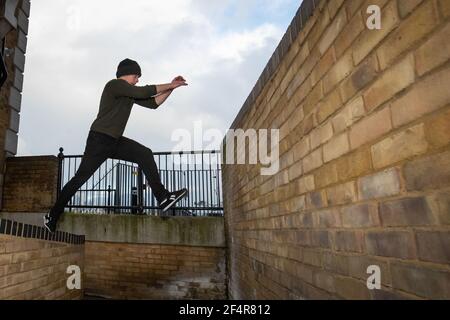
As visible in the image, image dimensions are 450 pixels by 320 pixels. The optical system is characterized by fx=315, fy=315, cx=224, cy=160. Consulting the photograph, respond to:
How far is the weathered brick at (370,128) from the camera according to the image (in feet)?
3.88

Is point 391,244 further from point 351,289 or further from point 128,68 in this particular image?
point 128,68

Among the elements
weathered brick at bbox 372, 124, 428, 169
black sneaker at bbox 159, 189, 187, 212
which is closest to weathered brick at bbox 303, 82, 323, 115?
weathered brick at bbox 372, 124, 428, 169

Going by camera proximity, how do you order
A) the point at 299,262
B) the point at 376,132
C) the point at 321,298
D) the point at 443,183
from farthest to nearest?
the point at 299,262 → the point at 321,298 → the point at 376,132 → the point at 443,183

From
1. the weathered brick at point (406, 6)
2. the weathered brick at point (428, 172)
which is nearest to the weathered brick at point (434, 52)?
the weathered brick at point (406, 6)

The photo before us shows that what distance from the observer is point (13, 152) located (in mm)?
6852

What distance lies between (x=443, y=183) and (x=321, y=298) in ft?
3.74

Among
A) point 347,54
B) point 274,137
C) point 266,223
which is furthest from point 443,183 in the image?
point 266,223

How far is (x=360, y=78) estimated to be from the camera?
4.43ft

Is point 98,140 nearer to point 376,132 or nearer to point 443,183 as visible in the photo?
point 376,132

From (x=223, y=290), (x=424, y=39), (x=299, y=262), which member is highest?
(x=424, y=39)

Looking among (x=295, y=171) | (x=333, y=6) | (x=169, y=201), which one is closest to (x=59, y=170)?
(x=169, y=201)

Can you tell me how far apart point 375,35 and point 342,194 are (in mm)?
716

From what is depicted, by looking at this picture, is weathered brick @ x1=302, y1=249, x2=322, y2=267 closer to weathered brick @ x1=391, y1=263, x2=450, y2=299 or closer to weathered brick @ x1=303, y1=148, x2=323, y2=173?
weathered brick @ x1=303, y1=148, x2=323, y2=173

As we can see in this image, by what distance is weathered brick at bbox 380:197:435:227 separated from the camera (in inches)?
39.2
